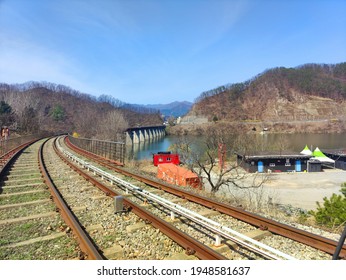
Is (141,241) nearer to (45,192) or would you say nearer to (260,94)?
(45,192)

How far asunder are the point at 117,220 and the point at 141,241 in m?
1.29

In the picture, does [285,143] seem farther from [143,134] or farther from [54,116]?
[54,116]

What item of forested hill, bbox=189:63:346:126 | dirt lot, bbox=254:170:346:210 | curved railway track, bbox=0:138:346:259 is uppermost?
forested hill, bbox=189:63:346:126

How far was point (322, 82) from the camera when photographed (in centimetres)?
19525

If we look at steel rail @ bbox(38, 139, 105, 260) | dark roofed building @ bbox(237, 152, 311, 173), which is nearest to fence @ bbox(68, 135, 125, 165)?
steel rail @ bbox(38, 139, 105, 260)

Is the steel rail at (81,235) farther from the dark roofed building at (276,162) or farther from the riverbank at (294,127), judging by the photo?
the riverbank at (294,127)

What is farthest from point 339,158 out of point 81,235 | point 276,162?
point 81,235

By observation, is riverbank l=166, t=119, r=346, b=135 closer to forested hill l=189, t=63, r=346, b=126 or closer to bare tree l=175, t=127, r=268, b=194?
forested hill l=189, t=63, r=346, b=126

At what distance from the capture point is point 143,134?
4956 inches

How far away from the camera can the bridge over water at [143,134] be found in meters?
107

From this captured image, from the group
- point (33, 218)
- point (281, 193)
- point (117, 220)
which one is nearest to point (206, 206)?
point (117, 220)

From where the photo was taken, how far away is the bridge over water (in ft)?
351

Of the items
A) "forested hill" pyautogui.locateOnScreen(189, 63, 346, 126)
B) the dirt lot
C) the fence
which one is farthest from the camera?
"forested hill" pyautogui.locateOnScreen(189, 63, 346, 126)

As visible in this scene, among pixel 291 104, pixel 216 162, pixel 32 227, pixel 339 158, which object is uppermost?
pixel 291 104
